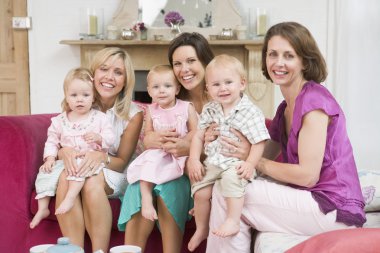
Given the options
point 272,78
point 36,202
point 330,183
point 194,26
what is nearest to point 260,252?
point 330,183

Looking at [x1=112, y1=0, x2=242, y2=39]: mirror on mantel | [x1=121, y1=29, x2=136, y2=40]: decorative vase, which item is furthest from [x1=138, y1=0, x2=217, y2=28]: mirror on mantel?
[x1=121, y1=29, x2=136, y2=40]: decorative vase

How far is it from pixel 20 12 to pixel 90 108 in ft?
9.08

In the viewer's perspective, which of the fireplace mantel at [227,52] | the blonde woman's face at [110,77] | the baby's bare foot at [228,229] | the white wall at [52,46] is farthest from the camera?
the white wall at [52,46]

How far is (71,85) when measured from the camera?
2271mm

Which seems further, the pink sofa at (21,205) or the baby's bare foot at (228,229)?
the pink sofa at (21,205)

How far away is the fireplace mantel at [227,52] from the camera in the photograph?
445 cm

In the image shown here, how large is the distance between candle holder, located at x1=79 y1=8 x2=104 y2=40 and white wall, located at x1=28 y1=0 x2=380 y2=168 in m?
0.06

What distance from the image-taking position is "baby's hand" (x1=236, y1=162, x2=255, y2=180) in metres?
1.85

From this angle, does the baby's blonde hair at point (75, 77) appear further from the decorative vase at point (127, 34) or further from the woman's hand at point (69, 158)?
the decorative vase at point (127, 34)

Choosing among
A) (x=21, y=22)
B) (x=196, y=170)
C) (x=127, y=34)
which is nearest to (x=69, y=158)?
(x=196, y=170)

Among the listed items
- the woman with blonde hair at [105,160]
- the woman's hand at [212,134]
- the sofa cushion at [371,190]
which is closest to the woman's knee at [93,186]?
the woman with blonde hair at [105,160]

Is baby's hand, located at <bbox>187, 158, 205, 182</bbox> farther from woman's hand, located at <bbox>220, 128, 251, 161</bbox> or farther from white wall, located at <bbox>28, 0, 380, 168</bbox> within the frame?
white wall, located at <bbox>28, 0, 380, 168</bbox>

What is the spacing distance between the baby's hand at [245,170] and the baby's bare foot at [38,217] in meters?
0.81

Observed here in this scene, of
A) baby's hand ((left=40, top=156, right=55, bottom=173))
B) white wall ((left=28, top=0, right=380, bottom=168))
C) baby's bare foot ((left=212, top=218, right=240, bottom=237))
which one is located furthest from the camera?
white wall ((left=28, top=0, right=380, bottom=168))
